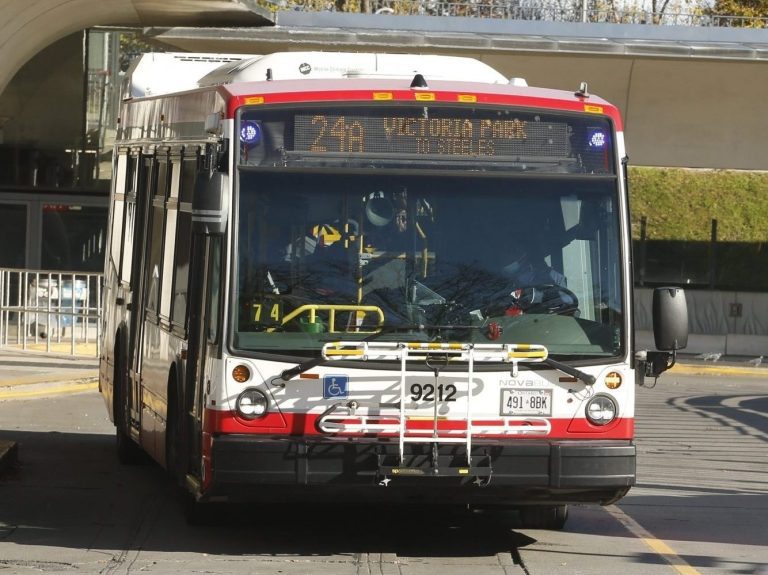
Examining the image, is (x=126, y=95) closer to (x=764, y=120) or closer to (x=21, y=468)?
(x=21, y=468)

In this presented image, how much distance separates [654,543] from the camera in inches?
392

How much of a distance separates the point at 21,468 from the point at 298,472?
16.5 ft

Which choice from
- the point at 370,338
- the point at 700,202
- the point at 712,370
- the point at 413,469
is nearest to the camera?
the point at 413,469

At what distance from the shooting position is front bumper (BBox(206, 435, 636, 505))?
864 cm

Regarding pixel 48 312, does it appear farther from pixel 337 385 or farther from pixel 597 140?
pixel 597 140

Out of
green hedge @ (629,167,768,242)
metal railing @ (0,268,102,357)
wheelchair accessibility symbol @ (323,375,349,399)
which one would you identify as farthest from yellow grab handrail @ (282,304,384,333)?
green hedge @ (629,167,768,242)

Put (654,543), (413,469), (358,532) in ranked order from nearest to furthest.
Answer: (413,469) < (654,543) < (358,532)

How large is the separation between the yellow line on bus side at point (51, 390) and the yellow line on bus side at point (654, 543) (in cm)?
938

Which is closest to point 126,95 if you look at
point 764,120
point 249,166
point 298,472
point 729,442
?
point 249,166

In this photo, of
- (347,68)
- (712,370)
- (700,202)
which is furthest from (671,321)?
(700,202)

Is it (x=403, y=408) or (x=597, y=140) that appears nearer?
(x=403, y=408)

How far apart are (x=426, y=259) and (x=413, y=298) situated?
0.26 metres

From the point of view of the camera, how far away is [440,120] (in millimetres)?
9164

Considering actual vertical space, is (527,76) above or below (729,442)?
above
